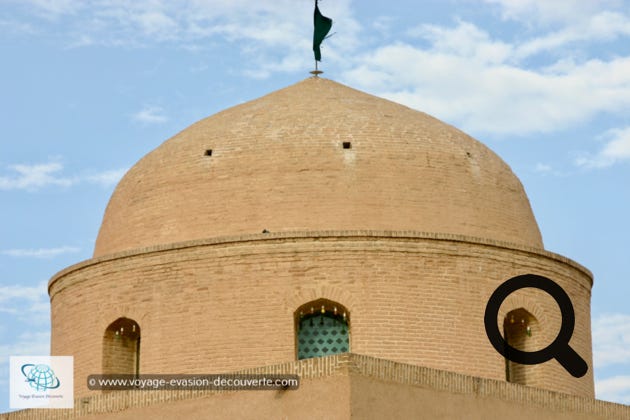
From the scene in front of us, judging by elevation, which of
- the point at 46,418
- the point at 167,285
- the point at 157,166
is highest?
the point at 157,166

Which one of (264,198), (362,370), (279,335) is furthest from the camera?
(264,198)

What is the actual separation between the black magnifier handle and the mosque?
8cm

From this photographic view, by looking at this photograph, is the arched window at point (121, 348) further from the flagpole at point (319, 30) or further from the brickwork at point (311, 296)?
the flagpole at point (319, 30)

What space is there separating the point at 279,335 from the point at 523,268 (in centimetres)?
292

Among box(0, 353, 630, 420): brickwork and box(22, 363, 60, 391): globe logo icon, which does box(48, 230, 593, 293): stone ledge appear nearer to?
box(22, 363, 60, 391): globe logo icon

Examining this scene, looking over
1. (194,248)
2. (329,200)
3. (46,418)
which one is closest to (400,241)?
(329,200)

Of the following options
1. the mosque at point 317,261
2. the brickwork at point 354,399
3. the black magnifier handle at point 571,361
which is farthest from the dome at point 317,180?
the brickwork at point 354,399

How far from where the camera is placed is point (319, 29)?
19188 mm

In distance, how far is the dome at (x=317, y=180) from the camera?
16297mm

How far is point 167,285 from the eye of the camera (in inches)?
629

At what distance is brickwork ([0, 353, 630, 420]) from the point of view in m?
12.4

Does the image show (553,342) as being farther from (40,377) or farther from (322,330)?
(40,377)

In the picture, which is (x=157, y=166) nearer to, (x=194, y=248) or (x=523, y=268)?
(x=194, y=248)

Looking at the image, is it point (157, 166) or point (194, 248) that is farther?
point (157, 166)
